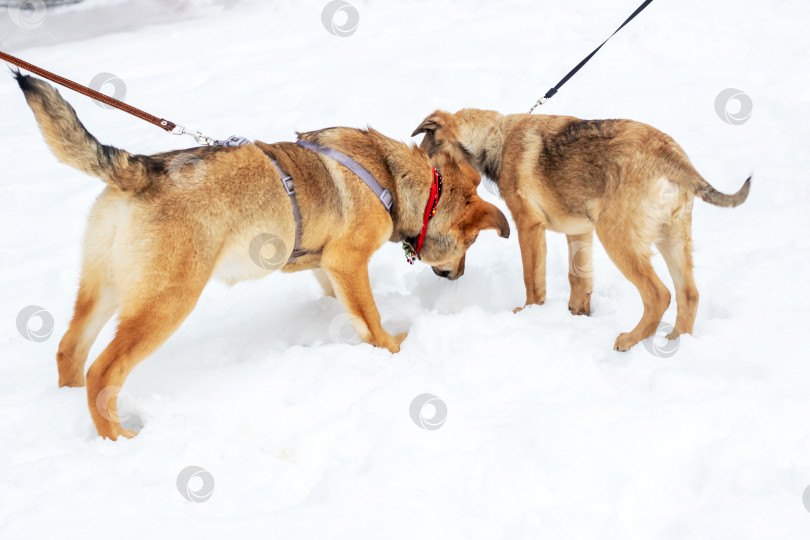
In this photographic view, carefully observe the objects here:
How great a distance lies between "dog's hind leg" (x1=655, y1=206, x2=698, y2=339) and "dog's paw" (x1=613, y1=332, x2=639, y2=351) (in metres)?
0.30

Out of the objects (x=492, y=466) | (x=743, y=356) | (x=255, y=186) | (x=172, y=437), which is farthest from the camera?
(x=255, y=186)

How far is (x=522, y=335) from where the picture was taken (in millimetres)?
3973

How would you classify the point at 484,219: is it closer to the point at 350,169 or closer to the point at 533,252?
the point at 533,252

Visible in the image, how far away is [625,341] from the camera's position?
405 cm

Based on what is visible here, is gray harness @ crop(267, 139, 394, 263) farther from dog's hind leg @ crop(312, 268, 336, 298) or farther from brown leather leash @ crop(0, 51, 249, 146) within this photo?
dog's hind leg @ crop(312, 268, 336, 298)

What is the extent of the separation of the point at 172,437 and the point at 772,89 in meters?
8.11

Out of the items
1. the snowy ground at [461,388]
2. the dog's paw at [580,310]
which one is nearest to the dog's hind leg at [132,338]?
the snowy ground at [461,388]

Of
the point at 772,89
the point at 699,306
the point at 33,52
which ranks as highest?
the point at 33,52

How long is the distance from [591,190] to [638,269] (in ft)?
2.32

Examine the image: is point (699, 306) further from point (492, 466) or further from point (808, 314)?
point (492, 466)

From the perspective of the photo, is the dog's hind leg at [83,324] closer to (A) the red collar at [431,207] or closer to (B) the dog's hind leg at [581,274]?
(A) the red collar at [431,207]

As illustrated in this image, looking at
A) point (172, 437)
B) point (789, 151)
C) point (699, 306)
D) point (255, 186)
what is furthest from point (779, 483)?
point (789, 151)

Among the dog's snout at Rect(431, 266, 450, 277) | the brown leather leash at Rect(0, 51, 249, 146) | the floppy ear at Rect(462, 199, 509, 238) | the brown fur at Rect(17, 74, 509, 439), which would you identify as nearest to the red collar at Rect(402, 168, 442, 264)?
the brown fur at Rect(17, 74, 509, 439)

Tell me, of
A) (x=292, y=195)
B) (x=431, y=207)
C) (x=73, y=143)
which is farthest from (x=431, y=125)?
(x=73, y=143)
